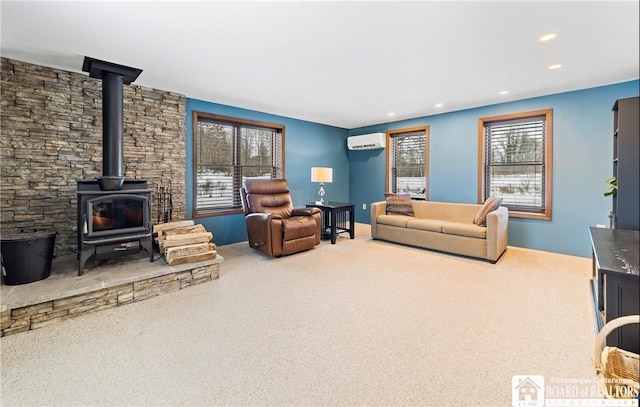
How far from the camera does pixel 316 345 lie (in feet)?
5.99

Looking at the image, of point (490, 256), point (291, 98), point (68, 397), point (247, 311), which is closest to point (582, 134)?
point (490, 256)

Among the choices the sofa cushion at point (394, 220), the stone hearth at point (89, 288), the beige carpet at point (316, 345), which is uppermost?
the sofa cushion at point (394, 220)

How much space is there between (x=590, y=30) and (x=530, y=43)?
37cm

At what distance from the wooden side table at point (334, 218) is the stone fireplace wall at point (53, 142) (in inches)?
105

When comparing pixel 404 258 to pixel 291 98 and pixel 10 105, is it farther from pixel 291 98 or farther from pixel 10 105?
pixel 10 105

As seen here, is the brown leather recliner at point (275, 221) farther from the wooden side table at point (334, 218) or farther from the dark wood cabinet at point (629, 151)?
the dark wood cabinet at point (629, 151)

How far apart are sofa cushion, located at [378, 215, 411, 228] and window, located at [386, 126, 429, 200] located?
Answer: 0.92 meters

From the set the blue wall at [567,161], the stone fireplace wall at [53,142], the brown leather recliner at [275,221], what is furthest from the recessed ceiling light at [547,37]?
the stone fireplace wall at [53,142]

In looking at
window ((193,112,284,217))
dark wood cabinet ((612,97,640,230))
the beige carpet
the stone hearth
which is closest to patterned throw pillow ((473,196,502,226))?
the beige carpet

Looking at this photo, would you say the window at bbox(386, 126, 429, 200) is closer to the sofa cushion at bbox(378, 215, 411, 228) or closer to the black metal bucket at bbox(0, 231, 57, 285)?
the sofa cushion at bbox(378, 215, 411, 228)

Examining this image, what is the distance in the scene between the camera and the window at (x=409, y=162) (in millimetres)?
5362

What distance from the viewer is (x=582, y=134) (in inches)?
143

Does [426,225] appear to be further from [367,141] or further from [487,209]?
[367,141]

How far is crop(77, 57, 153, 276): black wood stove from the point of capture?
2660 millimetres
